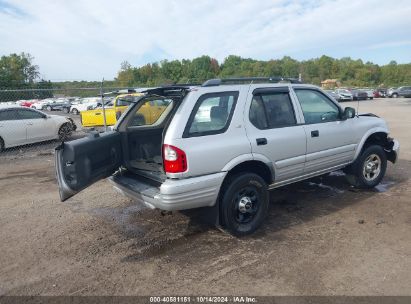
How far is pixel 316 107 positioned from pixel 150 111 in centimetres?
242

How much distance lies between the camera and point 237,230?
166 inches

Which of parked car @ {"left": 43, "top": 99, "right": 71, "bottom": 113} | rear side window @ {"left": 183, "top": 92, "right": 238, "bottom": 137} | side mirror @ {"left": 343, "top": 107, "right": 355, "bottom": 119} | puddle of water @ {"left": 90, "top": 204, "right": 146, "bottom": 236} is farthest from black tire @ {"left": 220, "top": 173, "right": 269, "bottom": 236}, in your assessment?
parked car @ {"left": 43, "top": 99, "right": 71, "bottom": 113}

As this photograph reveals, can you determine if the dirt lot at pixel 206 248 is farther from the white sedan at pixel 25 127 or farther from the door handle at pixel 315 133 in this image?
the white sedan at pixel 25 127

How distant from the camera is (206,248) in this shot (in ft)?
13.3

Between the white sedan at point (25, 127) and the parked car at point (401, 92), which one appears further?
the parked car at point (401, 92)

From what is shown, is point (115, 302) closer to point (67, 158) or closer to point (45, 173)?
point (67, 158)

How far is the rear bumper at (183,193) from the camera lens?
3725 millimetres

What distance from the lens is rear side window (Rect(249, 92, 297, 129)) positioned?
4.35 m

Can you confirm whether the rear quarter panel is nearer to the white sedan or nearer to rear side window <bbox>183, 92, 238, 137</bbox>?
rear side window <bbox>183, 92, 238, 137</bbox>

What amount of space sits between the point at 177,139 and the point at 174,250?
Result: 4.22ft

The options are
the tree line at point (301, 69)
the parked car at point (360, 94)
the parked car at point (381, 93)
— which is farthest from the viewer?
the tree line at point (301, 69)

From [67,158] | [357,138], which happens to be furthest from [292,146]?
[67,158]

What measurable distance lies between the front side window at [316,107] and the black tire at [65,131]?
32.2 ft

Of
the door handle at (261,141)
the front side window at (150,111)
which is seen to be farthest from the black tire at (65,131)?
the door handle at (261,141)
